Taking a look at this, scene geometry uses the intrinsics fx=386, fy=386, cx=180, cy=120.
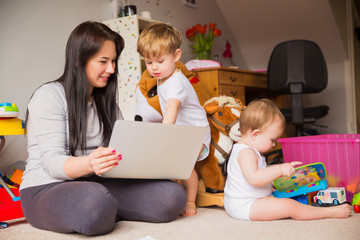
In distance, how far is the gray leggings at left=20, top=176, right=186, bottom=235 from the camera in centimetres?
116

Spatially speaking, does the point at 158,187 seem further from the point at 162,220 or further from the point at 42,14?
the point at 42,14

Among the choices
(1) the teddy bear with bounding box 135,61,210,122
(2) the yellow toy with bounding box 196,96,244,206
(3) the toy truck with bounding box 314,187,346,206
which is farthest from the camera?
(1) the teddy bear with bounding box 135,61,210,122

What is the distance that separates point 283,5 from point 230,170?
9.81 ft

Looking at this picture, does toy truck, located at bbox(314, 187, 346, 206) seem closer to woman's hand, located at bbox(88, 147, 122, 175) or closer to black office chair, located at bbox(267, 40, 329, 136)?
woman's hand, located at bbox(88, 147, 122, 175)

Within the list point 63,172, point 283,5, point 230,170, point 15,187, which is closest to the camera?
point 63,172

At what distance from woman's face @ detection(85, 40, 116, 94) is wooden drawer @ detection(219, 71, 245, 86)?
163 centimetres

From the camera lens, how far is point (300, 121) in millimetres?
2709

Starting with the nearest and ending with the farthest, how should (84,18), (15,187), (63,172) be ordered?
(63,172) < (15,187) < (84,18)

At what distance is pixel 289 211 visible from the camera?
1.33 metres

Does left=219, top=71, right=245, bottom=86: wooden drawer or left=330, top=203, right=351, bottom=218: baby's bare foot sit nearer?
left=330, top=203, right=351, bottom=218: baby's bare foot

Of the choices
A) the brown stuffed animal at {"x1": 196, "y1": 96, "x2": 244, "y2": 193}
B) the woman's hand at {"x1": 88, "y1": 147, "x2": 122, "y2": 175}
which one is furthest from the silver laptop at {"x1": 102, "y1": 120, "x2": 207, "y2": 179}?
the brown stuffed animal at {"x1": 196, "y1": 96, "x2": 244, "y2": 193}

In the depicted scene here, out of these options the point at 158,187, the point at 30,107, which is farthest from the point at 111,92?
the point at 158,187

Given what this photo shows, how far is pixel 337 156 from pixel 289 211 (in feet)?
1.31

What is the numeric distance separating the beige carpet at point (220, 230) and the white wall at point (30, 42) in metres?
0.99
